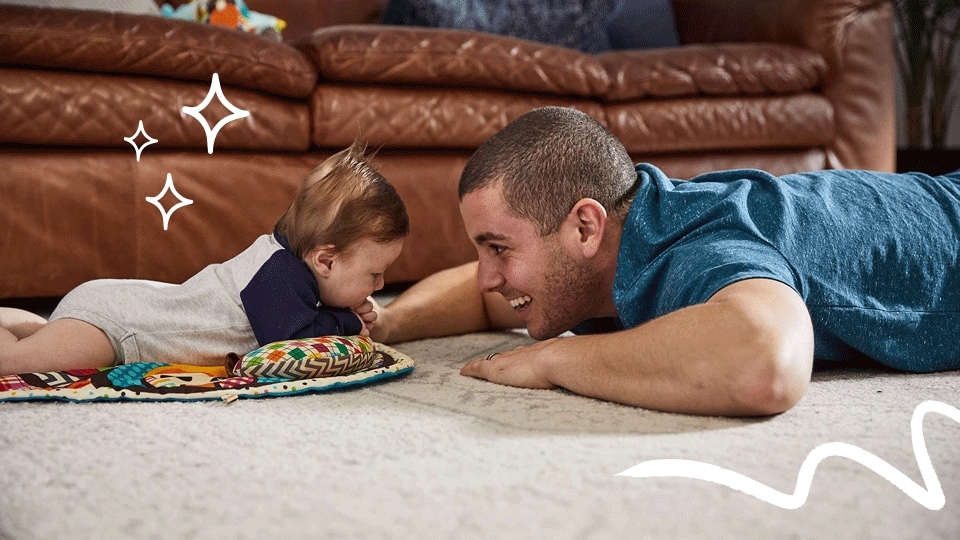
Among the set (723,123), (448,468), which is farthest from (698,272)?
(723,123)

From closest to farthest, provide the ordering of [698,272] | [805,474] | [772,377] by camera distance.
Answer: [805,474], [772,377], [698,272]

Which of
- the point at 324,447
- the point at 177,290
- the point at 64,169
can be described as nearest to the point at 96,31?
the point at 64,169

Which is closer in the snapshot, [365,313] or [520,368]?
[520,368]

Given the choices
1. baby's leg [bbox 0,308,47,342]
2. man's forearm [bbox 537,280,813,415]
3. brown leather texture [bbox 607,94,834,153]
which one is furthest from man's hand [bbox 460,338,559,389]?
brown leather texture [bbox 607,94,834,153]

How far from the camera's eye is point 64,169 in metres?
1.68

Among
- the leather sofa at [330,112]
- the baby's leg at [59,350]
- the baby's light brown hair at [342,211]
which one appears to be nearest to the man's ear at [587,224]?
the baby's light brown hair at [342,211]

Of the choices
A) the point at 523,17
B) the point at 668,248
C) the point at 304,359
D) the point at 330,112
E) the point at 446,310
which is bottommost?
the point at 446,310

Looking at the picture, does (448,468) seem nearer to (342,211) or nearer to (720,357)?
(720,357)

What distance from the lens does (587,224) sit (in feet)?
3.68

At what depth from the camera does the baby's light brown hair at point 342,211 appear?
1.27 m

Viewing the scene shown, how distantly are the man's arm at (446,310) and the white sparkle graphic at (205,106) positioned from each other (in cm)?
58

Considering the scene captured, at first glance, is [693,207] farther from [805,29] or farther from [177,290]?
[805,29]

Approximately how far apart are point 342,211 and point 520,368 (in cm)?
39

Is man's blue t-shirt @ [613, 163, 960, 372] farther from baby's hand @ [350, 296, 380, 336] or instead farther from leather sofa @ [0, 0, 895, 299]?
leather sofa @ [0, 0, 895, 299]
